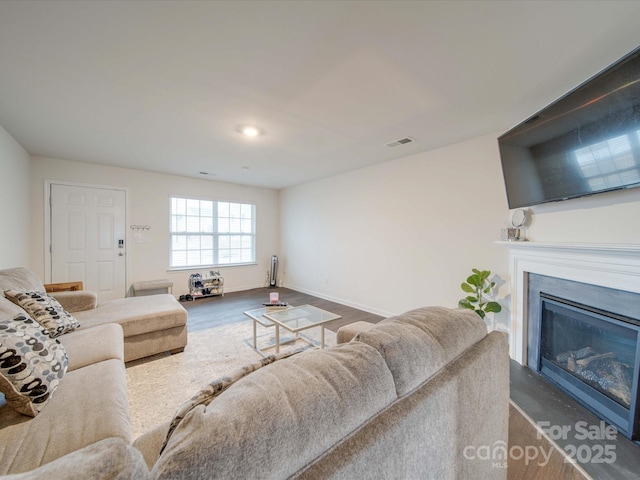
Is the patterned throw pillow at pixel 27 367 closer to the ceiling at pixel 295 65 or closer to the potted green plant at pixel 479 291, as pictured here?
the ceiling at pixel 295 65

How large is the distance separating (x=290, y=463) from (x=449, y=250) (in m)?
3.19

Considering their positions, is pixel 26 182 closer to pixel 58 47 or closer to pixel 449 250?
pixel 58 47

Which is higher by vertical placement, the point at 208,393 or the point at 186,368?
the point at 208,393

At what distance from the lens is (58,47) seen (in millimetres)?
1568

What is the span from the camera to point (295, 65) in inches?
67.2

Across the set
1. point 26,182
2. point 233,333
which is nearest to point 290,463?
point 233,333

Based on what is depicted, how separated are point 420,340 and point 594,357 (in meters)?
2.09

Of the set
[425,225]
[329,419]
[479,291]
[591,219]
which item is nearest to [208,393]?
[329,419]

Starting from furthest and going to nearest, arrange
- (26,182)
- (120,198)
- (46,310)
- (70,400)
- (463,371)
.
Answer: (120,198) → (26,182) → (46,310) → (70,400) → (463,371)

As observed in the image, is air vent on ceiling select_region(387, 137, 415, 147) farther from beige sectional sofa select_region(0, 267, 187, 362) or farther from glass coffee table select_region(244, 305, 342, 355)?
beige sectional sofa select_region(0, 267, 187, 362)

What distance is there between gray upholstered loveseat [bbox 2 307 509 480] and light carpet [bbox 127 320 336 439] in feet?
3.63

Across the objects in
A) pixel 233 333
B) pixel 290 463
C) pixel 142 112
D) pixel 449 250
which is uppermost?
pixel 142 112

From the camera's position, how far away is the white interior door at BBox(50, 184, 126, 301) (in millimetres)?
3805

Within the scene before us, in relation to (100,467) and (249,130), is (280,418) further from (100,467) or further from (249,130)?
(249,130)
